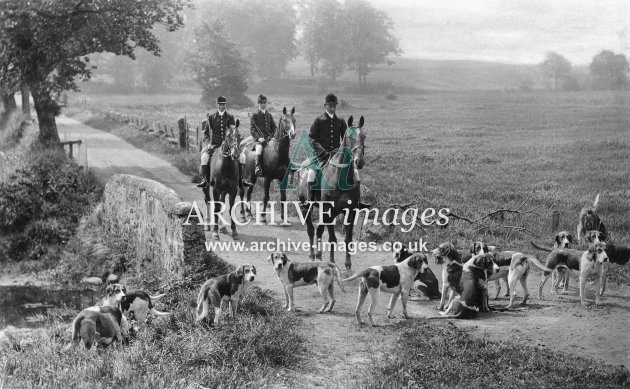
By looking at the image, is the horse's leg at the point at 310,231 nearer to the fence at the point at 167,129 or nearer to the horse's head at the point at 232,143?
the horse's head at the point at 232,143

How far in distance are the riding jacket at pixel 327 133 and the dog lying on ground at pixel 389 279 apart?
3284 millimetres

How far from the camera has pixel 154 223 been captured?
13664 mm

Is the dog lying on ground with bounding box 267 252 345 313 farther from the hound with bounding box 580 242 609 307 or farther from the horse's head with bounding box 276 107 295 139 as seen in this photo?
the horse's head with bounding box 276 107 295 139

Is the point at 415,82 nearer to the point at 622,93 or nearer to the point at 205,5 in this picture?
the point at 622,93

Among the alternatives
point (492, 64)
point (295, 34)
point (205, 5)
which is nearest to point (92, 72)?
point (205, 5)

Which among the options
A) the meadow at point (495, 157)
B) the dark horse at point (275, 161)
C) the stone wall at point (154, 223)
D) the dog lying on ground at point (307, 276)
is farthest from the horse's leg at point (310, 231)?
the dark horse at point (275, 161)

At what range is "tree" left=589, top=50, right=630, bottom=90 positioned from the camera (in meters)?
10.5

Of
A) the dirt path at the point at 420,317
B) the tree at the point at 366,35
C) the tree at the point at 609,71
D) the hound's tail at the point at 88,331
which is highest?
the tree at the point at 366,35

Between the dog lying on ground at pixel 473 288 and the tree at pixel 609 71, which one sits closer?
the dog lying on ground at pixel 473 288

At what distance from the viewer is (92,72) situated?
2159 cm

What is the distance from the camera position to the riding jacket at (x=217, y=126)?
578 inches

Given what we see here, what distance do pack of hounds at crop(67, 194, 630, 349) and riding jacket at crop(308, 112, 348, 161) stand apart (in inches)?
112

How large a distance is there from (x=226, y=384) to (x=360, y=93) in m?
7.65

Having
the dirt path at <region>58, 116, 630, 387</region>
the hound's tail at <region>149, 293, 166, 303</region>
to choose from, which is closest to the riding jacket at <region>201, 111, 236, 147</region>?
the dirt path at <region>58, 116, 630, 387</region>
